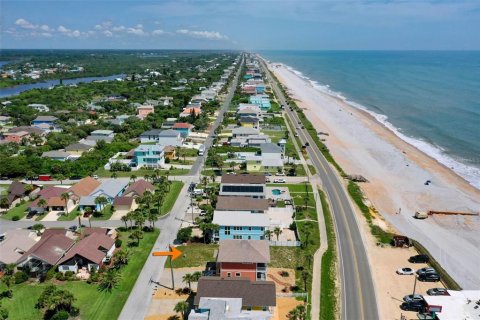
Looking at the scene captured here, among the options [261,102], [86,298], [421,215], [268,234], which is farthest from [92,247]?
[261,102]

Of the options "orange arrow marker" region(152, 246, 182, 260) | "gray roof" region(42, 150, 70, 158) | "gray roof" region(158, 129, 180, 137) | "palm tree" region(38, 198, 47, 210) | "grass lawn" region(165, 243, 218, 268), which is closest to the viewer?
"orange arrow marker" region(152, 246, 182, 260)

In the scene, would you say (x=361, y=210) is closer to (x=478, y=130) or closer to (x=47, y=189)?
(x=47, y=189)

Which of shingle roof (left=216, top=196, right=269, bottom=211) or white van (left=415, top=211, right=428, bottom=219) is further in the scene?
white van (left=415, top=211, right=428, bottom=219)

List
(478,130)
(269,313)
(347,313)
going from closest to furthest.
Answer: (269,313), (347,313), (478,130)

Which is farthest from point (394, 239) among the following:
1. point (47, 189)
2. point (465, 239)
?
point (47, 189)

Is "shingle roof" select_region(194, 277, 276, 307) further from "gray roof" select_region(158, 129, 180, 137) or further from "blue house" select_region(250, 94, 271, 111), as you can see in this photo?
"blue house" select_region(250, 94, 271, 111)

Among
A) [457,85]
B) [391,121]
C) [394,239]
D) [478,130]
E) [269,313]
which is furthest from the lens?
[457,85]

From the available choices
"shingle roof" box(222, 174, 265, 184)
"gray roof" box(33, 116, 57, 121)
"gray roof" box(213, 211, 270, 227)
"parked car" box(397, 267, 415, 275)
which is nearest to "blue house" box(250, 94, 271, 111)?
"gray roof" box(33, 116, 57, 121)

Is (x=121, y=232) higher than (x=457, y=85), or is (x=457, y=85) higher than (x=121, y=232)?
(x=457, y=85)
